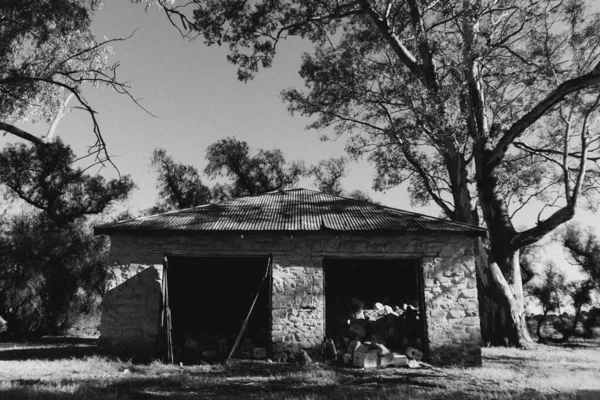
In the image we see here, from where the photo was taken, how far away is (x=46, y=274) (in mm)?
16938

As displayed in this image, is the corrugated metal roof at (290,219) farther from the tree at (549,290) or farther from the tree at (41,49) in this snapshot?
the tree at (549,290)

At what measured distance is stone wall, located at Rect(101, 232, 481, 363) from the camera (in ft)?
31.2

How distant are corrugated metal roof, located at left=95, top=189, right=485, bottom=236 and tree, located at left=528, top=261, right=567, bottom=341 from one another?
12.6 metres

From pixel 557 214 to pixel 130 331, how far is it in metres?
13.1

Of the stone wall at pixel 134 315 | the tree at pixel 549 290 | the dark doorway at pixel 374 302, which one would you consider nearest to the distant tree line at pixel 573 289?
the tree at pixel 549 290

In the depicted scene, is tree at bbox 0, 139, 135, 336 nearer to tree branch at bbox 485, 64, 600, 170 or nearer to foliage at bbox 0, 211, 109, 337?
foliage at bbox 0, 211, 109, 337

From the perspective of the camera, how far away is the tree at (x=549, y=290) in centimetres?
1922

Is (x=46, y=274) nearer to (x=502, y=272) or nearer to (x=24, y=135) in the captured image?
(x=24, y=135)

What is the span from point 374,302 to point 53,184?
1698 cm

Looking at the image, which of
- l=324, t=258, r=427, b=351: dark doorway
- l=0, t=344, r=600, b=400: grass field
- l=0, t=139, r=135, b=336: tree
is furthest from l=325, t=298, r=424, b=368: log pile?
l=0, t=139, r=135, b=336: tree

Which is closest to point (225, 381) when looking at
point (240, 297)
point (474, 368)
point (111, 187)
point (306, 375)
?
point (306, 375)

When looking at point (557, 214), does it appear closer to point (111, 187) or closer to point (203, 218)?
point (203, 218)

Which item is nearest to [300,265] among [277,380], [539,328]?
[277,380]

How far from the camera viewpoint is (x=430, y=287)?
977cm
